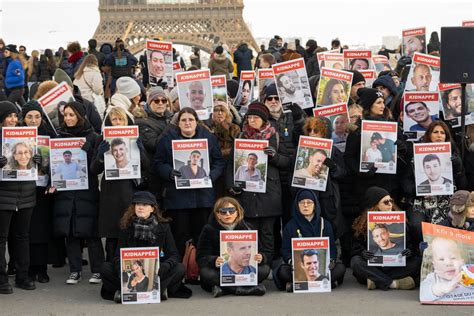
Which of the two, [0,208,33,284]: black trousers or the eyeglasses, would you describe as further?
[0,208,33,284]: black trousers

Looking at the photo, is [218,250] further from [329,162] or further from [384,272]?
[384,272]

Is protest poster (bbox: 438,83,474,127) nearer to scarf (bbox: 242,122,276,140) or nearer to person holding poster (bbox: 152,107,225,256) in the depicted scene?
scarf (bbox: 242,122,276,140)

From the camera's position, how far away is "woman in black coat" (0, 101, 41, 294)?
10.9 m

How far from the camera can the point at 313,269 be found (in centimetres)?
1072

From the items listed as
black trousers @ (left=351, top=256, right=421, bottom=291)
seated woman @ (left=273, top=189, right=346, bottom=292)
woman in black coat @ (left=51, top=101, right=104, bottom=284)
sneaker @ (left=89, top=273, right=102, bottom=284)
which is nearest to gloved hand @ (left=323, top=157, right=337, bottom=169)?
seated woman @ (left=273, top=189, right=346, bottom=292)

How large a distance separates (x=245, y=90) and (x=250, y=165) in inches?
139

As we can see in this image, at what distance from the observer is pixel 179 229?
11578 millimetres

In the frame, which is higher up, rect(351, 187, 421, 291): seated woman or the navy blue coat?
the navy blue coat

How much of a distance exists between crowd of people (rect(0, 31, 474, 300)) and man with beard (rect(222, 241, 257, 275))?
0.12m

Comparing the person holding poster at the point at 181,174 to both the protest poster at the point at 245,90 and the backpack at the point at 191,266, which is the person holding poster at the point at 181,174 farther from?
the protest poster at the point at 245,90

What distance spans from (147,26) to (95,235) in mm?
49597

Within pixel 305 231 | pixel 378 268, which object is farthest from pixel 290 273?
pixel 378 268

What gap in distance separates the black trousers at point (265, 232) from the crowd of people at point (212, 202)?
1 cm

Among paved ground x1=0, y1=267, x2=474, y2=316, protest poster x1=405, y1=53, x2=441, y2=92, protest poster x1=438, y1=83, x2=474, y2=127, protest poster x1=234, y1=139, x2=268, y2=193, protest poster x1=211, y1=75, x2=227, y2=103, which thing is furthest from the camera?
protest poster x1=405, y1=53, x2=441, y2=92
